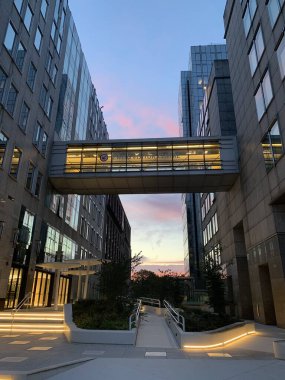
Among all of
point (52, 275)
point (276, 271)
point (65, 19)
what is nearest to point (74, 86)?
point (65, 19)

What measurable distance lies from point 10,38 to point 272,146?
22.9 meters

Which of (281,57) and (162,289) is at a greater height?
(281,57)

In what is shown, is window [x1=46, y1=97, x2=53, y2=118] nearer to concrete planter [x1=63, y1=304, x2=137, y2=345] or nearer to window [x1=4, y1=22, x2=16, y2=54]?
window [x1=4, y1=22, x2=16, y2=54]

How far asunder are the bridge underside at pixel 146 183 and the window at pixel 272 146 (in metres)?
7.68

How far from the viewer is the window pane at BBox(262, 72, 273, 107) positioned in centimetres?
2313

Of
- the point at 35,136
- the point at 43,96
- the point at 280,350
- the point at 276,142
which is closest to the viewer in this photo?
the point at 280,350

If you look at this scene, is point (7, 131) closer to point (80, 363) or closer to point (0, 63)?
point (0, 63)

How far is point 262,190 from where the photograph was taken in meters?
24.3

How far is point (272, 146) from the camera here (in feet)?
74.2

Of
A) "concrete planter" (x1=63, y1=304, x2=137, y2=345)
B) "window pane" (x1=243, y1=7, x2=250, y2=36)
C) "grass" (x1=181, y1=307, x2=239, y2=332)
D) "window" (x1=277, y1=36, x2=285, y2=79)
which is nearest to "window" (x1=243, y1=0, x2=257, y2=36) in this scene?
"window pane" (x1=243, y1=7, x2=250, y2=36)

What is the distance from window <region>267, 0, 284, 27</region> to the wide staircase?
1000 inches

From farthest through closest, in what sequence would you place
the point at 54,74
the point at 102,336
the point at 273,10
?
the point at 54,74
the point at 273,10
the point at 102,336

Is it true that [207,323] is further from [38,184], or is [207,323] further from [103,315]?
[38,184]

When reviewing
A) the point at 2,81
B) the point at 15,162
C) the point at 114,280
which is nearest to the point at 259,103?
the point at 114,280
